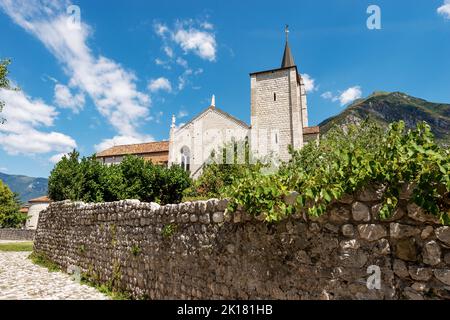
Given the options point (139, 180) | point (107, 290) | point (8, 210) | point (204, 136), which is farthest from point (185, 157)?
point (8, 210)

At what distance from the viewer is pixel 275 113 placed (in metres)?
33.2

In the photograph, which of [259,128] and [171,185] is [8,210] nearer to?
[171,185]

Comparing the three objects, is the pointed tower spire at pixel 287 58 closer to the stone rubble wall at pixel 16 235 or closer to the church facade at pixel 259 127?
the church facade at pixel 259 127

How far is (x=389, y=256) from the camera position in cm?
284

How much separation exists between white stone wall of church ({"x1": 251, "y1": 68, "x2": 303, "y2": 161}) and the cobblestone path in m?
24.7

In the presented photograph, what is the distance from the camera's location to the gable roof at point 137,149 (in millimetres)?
43531

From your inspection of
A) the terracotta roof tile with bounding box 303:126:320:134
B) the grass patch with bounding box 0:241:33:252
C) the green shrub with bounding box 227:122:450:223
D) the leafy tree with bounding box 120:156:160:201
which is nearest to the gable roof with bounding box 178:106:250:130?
the terracotta roof tile with bounding box 303:126:320:134

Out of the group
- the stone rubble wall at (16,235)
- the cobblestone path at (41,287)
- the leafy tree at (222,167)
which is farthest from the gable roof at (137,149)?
the cobblestone path at (41,287)

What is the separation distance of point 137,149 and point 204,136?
1534cm

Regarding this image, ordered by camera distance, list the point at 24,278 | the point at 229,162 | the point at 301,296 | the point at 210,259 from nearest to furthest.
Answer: the point at 301,296
the point at 210,259
the point at 24,278
the point at 229,162

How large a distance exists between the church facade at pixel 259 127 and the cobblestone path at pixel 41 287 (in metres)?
23.8
